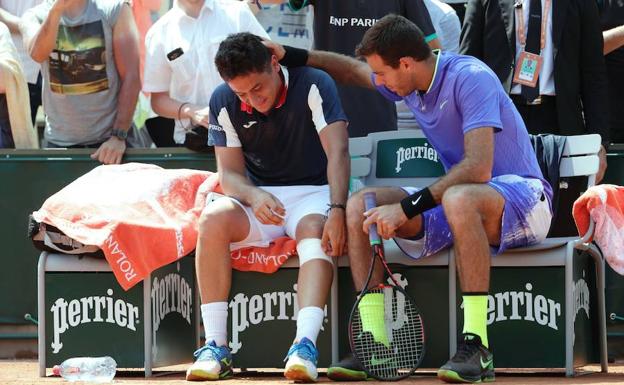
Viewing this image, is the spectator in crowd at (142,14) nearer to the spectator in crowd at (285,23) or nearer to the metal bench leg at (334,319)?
the spectator in crowd at (285,23)

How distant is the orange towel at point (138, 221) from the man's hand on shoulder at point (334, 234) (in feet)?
0.95

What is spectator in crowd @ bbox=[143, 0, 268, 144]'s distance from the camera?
8.27 metres

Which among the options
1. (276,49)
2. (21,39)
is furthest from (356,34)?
(21,39)

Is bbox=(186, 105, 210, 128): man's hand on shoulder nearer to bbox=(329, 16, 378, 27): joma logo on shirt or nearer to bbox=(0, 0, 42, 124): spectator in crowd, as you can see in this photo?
bbox=(329, 16, 378, 27): joma logo on shirt

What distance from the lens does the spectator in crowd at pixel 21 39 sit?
30.1ft

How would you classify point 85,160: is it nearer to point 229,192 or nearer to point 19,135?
point 19,135

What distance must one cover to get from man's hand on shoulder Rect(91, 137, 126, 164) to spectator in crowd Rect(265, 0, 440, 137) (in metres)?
1.39

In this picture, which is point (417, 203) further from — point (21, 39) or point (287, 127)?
point (21, 39)

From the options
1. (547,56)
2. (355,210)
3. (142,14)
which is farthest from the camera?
(142,14)

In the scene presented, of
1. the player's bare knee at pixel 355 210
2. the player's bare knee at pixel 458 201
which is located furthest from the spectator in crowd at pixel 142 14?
the player's bare knee at pixel 458 201

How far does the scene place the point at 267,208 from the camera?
263 inches

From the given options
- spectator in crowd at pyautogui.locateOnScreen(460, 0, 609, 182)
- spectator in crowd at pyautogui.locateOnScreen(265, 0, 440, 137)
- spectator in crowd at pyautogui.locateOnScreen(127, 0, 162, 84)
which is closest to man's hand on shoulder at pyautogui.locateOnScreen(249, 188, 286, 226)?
spectator in crowd at pyautogui.locateOnScreen(265, 0, 440, 137)

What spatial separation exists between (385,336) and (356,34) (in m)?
2.46

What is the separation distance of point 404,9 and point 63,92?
226cm
